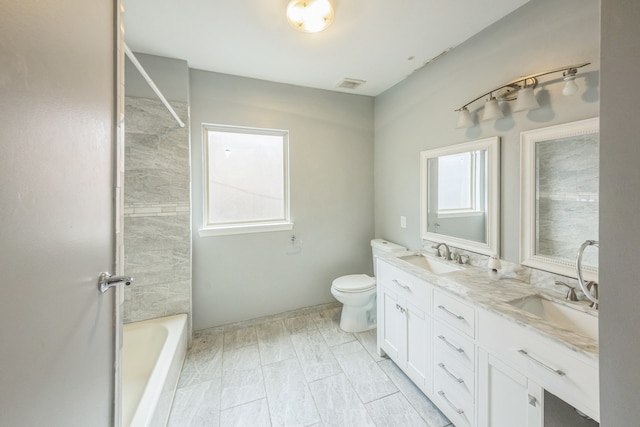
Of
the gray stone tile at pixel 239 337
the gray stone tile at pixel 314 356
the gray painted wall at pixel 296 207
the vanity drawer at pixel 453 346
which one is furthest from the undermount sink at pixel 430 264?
the gray stone tile at pixel 239 337

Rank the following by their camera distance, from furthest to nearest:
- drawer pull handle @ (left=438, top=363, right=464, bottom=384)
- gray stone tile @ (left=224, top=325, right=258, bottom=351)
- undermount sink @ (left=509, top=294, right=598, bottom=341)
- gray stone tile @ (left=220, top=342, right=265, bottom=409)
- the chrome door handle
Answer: gray stone tile @ (left=224, top=325, right=258, bottom=351)
gray stone tile @ (left=220, top=342, right=265, bottom=409)
drawer pull handle @ (left=438, top=363, right=464, bottom=384)
undermount sink @ (left=509, top=294, right=598, bottom=341)
the chrome door handle

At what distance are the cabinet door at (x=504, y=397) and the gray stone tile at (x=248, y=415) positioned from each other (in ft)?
3.91

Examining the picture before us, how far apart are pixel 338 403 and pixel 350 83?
9.01 ft

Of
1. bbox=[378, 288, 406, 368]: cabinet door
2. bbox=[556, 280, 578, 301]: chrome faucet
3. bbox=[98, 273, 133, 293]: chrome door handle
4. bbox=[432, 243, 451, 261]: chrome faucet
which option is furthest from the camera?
bbox=[432, 243, 451, 261]: chrome faucet

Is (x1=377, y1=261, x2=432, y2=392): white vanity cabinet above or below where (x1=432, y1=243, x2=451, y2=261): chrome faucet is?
below

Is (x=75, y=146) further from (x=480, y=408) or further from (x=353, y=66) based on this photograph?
(x=353, y=66)

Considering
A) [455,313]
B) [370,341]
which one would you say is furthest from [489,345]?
[370,341]

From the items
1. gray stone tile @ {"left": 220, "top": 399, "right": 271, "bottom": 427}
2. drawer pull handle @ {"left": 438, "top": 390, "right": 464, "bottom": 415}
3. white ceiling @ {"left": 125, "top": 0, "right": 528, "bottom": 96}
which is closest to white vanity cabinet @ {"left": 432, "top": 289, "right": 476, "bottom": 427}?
drawer pull handle @ {"left": 438, "top": 390, "right": 464, "bottom": 415}

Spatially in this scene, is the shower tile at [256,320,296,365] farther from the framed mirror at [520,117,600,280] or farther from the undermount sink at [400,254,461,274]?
the framed mirror at [520,117,600,280]

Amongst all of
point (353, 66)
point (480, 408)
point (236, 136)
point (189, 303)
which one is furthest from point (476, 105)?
point (189, 303)

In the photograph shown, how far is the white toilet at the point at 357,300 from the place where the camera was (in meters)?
2.41

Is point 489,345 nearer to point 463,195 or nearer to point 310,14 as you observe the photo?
point 463,195

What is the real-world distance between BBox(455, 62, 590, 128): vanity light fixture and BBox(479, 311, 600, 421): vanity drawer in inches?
47.4

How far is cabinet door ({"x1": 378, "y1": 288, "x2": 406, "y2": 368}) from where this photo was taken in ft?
6.08
